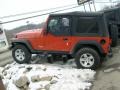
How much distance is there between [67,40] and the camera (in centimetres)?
990

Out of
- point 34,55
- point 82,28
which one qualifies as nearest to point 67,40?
point 82,28

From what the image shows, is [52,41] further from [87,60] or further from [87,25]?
[87,60]

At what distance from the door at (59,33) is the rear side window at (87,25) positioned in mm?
374

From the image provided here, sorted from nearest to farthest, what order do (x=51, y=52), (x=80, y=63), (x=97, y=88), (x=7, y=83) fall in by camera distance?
(x=97, y=88) < (x=7, y=83) < (x=80, y=63) < (x=51, y=52)

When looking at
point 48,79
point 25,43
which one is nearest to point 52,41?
point 25,43

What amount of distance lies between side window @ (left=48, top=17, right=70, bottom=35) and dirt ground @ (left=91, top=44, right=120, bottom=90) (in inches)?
76.6

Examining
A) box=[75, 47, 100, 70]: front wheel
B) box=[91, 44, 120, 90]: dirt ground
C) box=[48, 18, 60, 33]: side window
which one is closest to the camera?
box=[91, 44, 120, 90]: dirt ground

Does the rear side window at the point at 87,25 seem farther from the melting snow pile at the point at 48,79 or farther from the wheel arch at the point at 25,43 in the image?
the wheel arch at the point at 25,43

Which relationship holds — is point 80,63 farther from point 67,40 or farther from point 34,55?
point 34,55

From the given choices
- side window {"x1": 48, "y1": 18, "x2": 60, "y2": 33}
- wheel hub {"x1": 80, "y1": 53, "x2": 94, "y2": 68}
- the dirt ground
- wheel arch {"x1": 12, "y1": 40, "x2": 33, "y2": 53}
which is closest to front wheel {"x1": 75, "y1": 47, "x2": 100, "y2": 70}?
wheel hub {"x1": 80, "y1": 53, "x2": 94, "y2": 68}

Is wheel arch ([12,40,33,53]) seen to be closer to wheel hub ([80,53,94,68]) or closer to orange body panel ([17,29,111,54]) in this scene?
orange body panel ([17,29,111,54])

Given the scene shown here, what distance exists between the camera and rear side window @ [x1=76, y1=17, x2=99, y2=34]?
952 cm

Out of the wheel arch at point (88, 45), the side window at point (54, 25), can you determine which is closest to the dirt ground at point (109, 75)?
the wheel arch at point (88, 45)

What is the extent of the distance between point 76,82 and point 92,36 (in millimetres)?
2457
